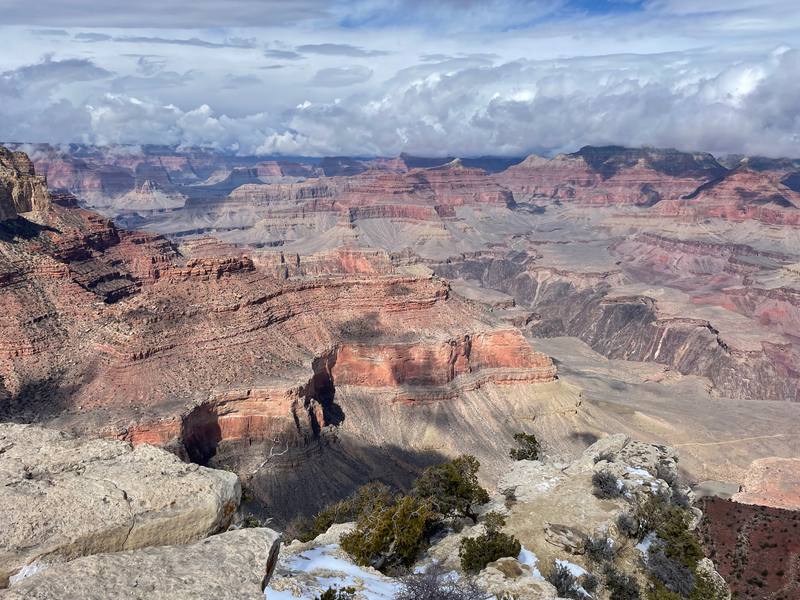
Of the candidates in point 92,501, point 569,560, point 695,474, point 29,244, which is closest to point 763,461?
point 695,474

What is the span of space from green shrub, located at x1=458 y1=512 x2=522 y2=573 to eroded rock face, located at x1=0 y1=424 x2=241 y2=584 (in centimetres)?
1301

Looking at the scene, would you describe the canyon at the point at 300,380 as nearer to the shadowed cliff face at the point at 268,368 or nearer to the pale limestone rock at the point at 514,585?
A: the shadowed cliff face at the point at 268,368

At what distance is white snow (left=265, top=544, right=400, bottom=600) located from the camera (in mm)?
20172

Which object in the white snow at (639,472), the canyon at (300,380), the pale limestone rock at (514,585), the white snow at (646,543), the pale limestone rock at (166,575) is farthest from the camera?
the canyon at (300,380)

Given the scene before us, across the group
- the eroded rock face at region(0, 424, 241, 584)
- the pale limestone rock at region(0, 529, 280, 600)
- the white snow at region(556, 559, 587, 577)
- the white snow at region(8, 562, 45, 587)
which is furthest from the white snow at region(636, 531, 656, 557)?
the white snow at region(8, 562, 45, 587)

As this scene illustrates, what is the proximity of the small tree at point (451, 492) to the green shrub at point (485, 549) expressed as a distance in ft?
19.2

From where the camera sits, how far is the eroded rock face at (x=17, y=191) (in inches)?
3487

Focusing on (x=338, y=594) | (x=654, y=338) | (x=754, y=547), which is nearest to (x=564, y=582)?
(x=338, y=594)

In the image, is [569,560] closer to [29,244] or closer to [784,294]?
[29,244]

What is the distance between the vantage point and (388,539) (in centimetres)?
2541

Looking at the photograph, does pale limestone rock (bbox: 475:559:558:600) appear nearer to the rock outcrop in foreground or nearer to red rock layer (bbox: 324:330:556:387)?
the rock outcrop in foreground

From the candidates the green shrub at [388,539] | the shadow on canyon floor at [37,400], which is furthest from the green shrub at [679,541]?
the shadow on canyon floor at [37,400]

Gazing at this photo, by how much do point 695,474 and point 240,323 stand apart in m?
52.1

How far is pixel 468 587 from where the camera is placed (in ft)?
70.2
